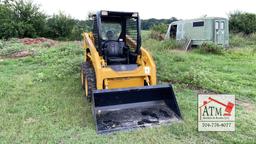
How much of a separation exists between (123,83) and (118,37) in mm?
1320

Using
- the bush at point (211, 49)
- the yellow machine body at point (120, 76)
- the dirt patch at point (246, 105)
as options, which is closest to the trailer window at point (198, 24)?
the bush at point (211, 49)

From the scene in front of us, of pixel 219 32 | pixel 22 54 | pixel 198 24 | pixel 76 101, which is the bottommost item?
pixel 76 101

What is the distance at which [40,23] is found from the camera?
2011cm

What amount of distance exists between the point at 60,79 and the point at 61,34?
46.3 feet

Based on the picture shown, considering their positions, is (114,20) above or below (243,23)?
below

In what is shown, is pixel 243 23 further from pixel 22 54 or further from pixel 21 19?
pixel 22 54

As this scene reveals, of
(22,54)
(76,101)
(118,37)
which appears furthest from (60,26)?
(76,101)

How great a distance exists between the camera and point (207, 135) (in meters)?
4.14

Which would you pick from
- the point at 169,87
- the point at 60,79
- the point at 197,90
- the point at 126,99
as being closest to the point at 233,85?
→ the point at 197,90

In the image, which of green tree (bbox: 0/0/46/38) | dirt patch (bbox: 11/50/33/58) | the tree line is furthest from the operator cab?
green tree (bbox: 0/0/46/38)

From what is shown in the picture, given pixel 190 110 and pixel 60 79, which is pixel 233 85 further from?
pixel 60 79

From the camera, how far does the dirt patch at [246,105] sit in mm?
5345

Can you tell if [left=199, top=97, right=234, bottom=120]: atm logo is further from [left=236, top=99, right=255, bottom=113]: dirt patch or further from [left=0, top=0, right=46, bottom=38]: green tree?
[left=0, top=0, right=46, bottom=38]: green tree

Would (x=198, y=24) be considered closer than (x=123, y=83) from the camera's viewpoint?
No
